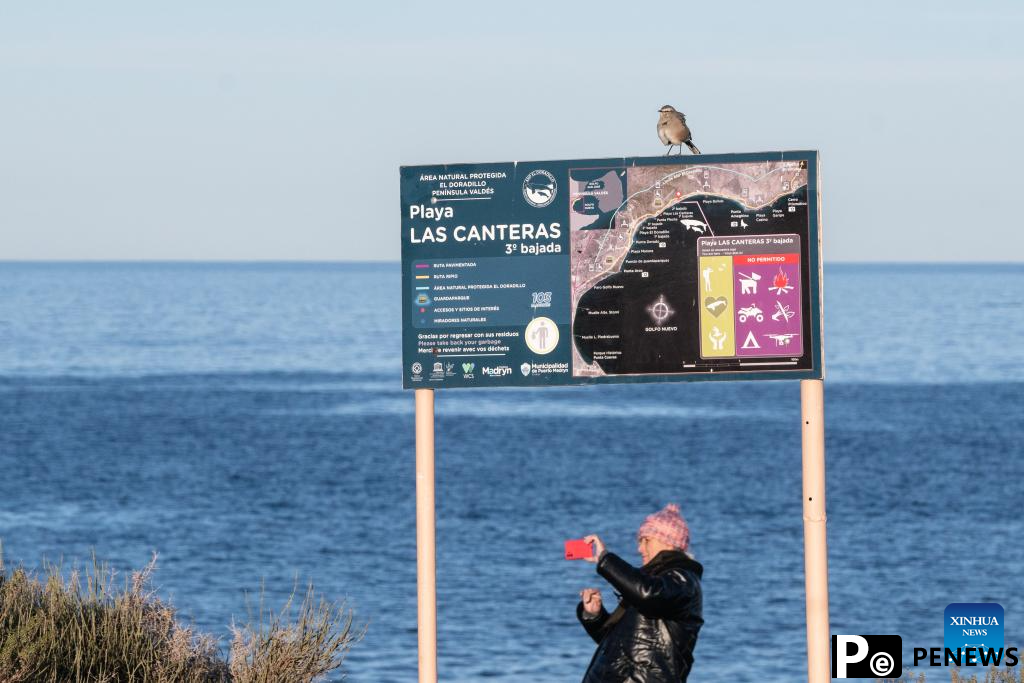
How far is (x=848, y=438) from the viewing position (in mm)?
78875

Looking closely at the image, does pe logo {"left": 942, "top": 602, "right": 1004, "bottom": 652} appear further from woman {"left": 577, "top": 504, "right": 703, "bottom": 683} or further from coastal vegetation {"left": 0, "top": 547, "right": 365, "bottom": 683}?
coastal vegetation {"left": 0, "top": 547, "right": 365, "bottom": 683}

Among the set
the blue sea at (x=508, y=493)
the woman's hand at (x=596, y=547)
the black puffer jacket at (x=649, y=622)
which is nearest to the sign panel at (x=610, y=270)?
the woman's hand at (x=596, y=547)

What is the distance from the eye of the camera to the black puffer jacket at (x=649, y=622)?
7.61m

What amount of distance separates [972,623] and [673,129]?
3.89 m

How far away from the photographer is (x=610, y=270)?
971 centimetres

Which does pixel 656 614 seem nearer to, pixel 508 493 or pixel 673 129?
pixel 673 129

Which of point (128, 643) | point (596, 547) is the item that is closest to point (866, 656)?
point (596, 547)

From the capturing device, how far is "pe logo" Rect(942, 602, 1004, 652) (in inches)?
416

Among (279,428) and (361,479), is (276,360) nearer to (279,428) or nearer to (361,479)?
(279,428)

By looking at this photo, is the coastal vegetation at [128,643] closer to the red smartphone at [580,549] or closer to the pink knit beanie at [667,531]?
the red smartphone at [580,549]

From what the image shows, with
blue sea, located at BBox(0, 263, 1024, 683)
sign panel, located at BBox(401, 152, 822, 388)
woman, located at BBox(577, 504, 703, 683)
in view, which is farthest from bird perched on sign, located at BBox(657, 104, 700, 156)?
blue sea, located at BBox(0, 263, 1024, 683)

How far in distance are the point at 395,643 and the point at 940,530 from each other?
2600 cm

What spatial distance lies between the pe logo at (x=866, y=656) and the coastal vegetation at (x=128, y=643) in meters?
3.21

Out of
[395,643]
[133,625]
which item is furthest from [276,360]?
[133,625]
